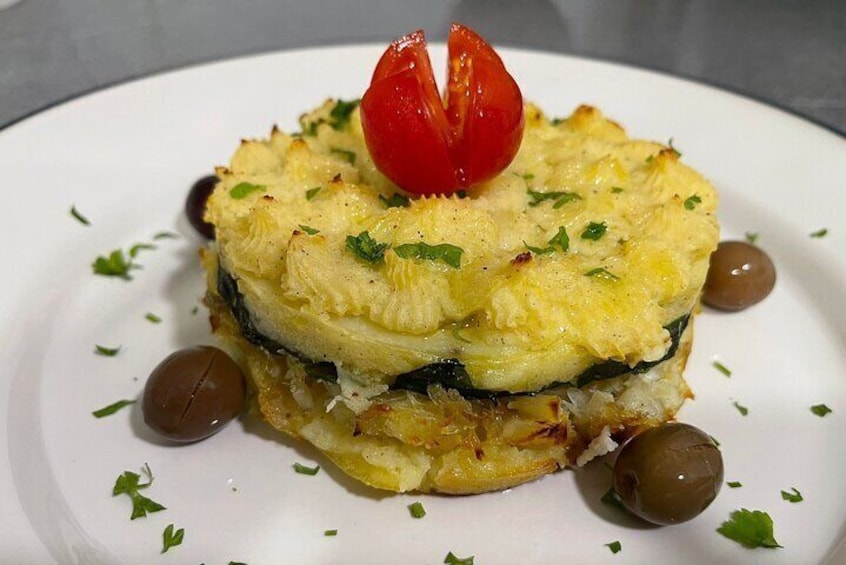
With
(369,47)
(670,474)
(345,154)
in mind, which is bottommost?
(670,474)

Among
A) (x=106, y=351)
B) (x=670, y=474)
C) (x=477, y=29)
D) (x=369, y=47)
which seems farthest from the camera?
(x=477, y=29)

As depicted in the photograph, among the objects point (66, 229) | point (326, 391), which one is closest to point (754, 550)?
point (326, 391)

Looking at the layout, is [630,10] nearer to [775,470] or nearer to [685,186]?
[685,186]

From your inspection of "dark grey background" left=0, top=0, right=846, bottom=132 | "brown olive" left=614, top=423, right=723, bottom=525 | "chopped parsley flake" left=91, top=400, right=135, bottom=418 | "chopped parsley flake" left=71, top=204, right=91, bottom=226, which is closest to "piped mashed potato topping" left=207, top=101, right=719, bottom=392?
"brown olive" left=614, top=423, right=723, bottom=525

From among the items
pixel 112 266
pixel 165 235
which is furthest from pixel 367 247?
pixel 165 235

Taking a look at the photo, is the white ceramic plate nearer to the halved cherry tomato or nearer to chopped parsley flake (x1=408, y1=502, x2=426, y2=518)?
chopped parsley flake (x1=408, y1=502, x2=426, y2=518)

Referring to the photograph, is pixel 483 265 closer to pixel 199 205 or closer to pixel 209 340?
pixel 209 340
